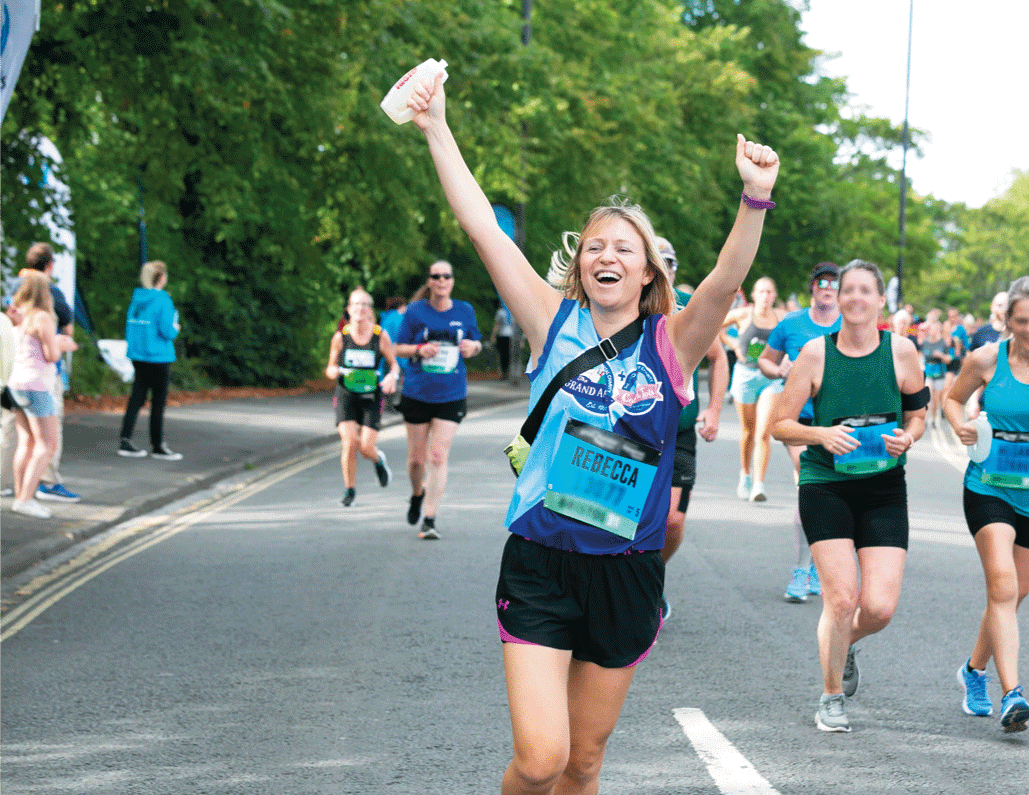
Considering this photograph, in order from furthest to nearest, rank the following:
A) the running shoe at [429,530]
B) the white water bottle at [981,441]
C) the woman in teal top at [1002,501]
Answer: the running shoe at [429,530], the white water bottle at [981,441], the woman in teal top at [1002,501]

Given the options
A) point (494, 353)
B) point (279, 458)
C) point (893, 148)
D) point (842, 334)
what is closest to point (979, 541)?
point (842, 334)

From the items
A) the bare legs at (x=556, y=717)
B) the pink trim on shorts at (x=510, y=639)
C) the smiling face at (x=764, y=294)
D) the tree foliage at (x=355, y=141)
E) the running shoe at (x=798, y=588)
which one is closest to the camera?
the bare legs at (x=556, y=717)

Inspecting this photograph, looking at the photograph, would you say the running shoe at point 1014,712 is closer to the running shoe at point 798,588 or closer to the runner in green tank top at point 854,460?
the runner in green tank top at point 854,460

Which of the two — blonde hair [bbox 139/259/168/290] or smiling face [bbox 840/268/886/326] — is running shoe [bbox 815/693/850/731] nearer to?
smiling face [bbox 840/268/886/326]

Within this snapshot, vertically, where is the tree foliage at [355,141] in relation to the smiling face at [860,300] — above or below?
above

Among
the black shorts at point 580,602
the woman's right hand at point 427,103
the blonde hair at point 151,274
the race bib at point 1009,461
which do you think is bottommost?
the black shorts at point 580,602

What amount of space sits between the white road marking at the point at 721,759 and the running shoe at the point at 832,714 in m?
0.43

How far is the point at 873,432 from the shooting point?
515 cm

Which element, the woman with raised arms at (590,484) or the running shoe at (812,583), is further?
the running shoe at (812,583)

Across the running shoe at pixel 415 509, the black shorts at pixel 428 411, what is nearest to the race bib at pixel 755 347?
the black shorts at pixel 428 411

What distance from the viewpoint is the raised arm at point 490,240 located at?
3.44m

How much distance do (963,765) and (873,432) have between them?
1297 mm

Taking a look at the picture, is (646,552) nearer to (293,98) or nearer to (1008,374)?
(1008,374)

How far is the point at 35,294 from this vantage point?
33.1 ft
